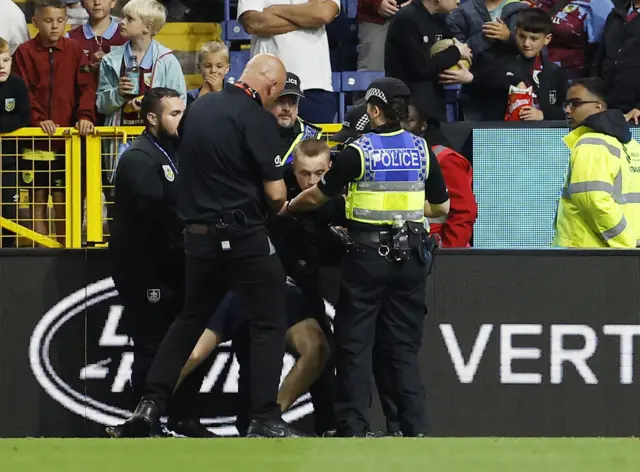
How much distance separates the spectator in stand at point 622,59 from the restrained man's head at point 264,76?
3.36m

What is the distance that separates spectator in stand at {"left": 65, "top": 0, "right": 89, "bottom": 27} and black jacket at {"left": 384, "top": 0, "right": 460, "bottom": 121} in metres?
3.00

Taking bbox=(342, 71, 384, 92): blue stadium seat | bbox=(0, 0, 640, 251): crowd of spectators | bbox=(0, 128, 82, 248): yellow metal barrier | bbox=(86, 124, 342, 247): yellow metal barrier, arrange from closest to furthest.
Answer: bbox=(86, 124, 342, 247): yellow metal barrier < bbox=(0, 128, 82, 248): yellow metal barrier < bbox=(0, 0, 640, 251): crowd of spectators < bbox=(342, 71, 384, 92): blue stadium seat

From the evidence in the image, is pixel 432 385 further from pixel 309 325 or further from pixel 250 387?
pixel 250 387

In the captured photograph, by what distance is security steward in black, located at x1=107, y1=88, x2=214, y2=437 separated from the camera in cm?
775

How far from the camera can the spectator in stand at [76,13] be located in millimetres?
11305

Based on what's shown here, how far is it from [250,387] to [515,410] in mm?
1882

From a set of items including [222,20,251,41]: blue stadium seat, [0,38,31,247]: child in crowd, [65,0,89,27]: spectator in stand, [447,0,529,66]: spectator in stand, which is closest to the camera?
[0,38,31,247]: child in crowd

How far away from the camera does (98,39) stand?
10.2m

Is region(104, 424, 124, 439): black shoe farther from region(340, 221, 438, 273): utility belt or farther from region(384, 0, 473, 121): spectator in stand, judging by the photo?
region(384, 0, 473, 121): spectator in stand

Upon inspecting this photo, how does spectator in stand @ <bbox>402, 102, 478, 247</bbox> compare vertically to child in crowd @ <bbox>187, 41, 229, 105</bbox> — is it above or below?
below

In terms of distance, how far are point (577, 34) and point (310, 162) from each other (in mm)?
3757

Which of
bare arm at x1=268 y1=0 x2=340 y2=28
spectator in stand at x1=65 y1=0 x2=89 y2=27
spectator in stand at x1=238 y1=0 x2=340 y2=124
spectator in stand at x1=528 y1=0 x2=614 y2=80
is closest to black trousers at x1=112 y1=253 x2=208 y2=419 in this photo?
spectator in stand at x1=238 y1=0 x2=340 y2=124

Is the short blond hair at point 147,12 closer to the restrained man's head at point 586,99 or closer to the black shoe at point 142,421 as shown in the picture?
the restrained man's head at point 586,99
